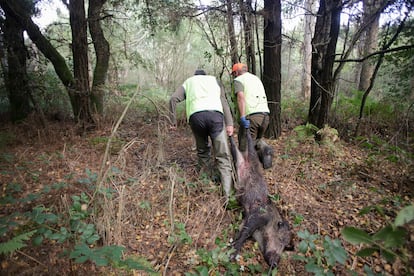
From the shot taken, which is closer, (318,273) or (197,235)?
(318,273)

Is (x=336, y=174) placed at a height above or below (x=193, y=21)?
below

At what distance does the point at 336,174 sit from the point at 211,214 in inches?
94.5

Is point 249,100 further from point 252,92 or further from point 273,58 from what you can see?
point 273,58

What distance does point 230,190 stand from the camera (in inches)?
148

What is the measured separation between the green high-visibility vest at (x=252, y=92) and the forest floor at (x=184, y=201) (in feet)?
3.70

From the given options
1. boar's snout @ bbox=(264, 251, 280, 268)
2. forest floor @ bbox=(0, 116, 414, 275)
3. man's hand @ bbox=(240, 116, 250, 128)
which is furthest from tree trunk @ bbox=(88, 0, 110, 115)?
boar's snout @ bbox=(264, 251, 280, 268)

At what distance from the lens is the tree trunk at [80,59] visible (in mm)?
6207

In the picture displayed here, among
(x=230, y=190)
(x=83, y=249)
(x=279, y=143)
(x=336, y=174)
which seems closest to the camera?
(x=83, y=249)

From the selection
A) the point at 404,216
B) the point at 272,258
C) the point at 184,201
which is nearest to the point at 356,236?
the point at 404,216

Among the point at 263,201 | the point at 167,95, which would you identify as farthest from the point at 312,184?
the point at 167,95

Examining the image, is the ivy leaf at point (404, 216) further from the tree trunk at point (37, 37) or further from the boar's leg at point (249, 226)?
the tree trunk at point (37, 37)

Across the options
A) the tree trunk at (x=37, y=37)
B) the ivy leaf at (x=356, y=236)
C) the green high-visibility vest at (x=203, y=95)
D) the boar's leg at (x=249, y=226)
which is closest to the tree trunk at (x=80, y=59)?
the tree trunk at (x=37, y=37)

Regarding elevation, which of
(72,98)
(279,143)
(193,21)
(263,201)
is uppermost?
(193,21)

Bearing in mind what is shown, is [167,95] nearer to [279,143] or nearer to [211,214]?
[279,143]
